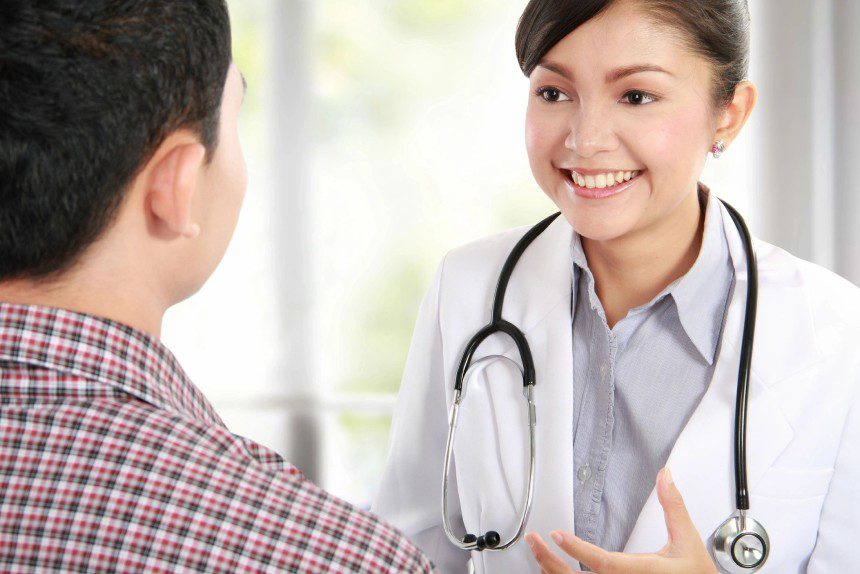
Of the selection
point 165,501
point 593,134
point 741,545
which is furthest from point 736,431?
point 165,501

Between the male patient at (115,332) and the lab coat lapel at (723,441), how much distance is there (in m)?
0.57

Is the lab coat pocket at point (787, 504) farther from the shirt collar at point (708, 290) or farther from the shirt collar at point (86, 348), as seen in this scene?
the shirt collar at point (86, 348)

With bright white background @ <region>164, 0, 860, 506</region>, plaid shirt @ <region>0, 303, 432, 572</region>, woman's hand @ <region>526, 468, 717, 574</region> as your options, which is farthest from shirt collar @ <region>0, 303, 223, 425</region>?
bright white background @ <region>164, 0, 860, 506</region>

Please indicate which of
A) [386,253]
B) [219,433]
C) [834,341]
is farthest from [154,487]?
[386,253]

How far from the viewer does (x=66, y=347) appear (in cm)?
59

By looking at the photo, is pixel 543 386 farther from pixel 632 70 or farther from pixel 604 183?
pixel 632 70

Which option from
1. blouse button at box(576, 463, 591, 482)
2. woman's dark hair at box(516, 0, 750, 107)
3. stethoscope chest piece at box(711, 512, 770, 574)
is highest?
woman's dark hair at box(516, 0, 750, 107)

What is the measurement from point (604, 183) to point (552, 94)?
0.14 meters

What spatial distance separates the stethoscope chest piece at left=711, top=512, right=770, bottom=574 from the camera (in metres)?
1.04

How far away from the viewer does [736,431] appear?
42.7 inches

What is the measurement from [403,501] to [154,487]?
2.66 ft

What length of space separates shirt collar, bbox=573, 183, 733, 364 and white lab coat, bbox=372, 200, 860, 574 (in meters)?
0.03

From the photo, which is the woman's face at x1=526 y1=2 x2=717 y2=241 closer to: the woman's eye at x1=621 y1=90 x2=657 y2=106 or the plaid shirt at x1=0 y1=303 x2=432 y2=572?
the woman's eye at x1=621 y1=90 x2=657 y2=106

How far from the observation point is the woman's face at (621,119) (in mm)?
1082
